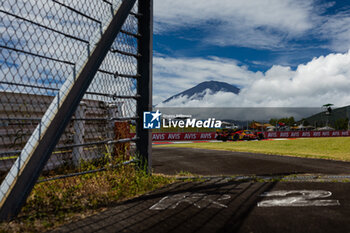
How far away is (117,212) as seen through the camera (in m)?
3.20

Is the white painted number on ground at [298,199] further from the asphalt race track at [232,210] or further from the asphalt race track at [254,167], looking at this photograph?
the asphalt race track at [254,167]

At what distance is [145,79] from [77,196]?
7.90 feet

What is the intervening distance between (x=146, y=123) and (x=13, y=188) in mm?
2592

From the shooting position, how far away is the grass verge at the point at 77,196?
112 inches

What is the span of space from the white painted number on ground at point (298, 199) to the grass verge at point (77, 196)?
5.82 ft

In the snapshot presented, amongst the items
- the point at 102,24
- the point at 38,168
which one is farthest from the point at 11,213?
the point at 102,24

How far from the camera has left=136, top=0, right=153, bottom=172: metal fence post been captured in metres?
5.08

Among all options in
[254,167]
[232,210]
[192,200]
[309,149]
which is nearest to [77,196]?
A: [192,200]

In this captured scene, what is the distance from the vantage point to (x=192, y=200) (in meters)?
3.65

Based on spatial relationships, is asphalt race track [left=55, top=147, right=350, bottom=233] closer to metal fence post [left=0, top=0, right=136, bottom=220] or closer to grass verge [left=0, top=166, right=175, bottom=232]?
grass verge [left=0, top=166, right=175, bottom=232]

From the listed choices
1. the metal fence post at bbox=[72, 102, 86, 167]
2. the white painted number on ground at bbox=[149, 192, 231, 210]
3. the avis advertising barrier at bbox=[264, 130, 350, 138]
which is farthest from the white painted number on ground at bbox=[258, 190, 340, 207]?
the avis advertising barrier at bbox=[264, 130, 350, 138]

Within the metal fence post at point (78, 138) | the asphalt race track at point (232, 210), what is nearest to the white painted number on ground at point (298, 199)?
the asphalt race track at point (232, 210)

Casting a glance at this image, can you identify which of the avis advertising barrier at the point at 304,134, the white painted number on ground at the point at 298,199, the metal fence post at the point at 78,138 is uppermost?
the metal fence post at the point at 78,138

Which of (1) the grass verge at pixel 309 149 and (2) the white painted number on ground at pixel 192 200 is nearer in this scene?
(2) the white painted number on ground at pixel 192 200
